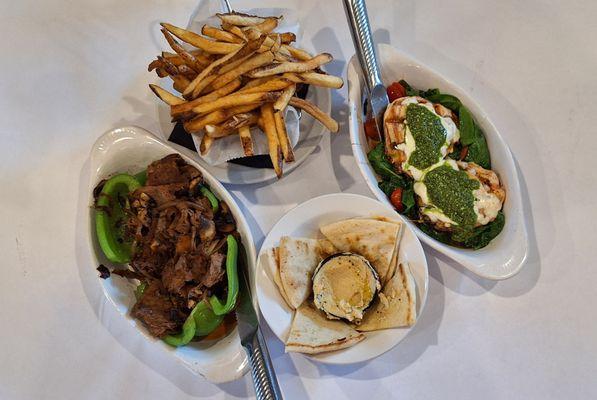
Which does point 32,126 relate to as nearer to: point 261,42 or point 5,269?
point 5,269

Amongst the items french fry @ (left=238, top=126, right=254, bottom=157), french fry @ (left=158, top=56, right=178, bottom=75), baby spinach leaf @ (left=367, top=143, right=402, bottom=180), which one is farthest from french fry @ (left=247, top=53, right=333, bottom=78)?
baby spinach leaf @ (left=367, top=143, right=402, bottom=180)

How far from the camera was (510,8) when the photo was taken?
8.63ft

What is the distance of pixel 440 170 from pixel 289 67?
31.3 inches

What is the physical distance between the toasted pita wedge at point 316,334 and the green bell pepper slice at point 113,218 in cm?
90

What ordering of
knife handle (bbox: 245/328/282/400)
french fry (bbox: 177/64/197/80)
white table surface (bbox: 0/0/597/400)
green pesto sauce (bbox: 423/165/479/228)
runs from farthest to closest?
1. white table surface (bbox: 0/0/597/400)
2. french fry (bbox: 177/64/197/80)
3. green pesto sauce (bbox: 423/165/479/228)
4. knife handle (bbox: 245/328/282/400)

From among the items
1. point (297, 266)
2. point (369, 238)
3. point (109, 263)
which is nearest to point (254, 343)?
point (297, 266)

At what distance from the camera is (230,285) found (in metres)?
2.18

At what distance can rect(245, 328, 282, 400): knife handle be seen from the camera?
204 centimetres

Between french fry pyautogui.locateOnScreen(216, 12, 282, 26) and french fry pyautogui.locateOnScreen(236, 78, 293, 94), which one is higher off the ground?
french fry pyautogui.locateOnScreen(216, 12, 282, 26)

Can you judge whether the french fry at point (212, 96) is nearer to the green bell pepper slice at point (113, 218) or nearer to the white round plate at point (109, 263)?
the white round plate at point (109, 263)

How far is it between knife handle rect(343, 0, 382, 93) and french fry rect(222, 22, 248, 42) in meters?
0.47

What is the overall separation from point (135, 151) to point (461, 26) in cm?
180

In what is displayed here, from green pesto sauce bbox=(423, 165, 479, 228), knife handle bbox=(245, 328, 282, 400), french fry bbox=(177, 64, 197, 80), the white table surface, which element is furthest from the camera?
the white table surface

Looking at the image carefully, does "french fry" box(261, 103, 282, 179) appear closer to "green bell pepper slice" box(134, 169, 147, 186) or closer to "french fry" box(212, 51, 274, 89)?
"french fry" box(212, 51, 274, 89)
